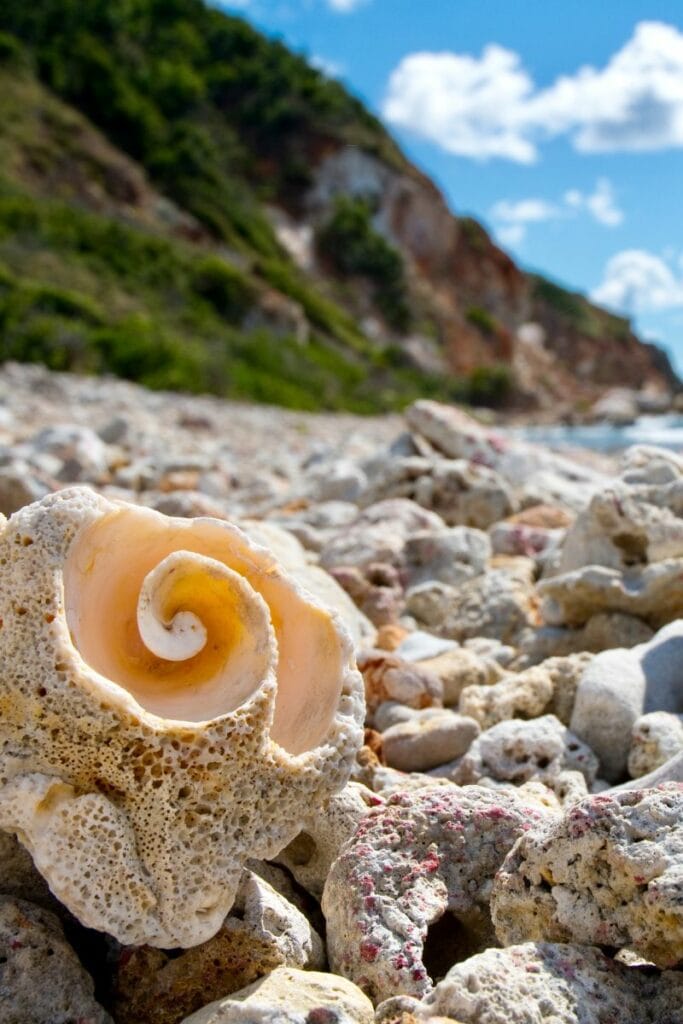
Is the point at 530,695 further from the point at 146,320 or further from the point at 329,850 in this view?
the point at 146,320

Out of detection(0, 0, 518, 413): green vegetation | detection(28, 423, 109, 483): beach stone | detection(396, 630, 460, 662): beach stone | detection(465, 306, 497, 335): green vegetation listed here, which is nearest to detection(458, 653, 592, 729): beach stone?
detection(396, 630, 460, 662): beach stone

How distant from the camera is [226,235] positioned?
38.3 m

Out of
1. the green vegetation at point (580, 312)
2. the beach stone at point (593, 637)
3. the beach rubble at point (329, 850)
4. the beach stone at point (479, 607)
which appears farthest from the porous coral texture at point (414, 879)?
the green vegetation at point (580, 312)

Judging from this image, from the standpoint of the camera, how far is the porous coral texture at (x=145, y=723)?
2.10 m

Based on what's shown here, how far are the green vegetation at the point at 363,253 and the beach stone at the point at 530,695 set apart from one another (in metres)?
44.6

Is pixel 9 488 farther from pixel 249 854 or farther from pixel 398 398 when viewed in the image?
pixel 398 398

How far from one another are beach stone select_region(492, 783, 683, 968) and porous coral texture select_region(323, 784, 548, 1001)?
0.56ft

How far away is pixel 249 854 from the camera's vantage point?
224 cm

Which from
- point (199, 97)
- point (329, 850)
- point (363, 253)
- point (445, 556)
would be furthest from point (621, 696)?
point (199, 97)

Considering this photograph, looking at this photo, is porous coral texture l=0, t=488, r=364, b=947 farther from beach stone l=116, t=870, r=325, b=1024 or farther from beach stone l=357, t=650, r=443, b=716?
beach stone l=357, t=650, r=443, b=716

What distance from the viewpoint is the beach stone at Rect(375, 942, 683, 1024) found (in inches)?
73.4

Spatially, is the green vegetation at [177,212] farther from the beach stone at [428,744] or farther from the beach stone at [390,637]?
the beach stone at [428,744]

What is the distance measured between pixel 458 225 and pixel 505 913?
180 ft

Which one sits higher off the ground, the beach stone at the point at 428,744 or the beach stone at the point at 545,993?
the beach stone at the point at 545,993
